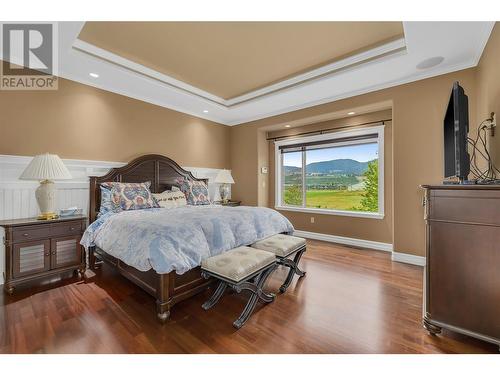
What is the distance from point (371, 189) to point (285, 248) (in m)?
2.63

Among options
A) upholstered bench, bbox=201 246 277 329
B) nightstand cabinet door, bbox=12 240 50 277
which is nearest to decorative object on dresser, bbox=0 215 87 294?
nightstand cabinet door, bbox=12 240 50 277

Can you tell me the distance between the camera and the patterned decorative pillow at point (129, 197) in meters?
3.11

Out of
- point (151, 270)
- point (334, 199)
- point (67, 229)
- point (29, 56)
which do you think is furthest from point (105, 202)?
point (334, 199)

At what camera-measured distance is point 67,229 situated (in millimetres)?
2768

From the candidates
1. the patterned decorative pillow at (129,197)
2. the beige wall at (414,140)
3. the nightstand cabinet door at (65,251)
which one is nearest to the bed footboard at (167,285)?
the nightstand cabinet door at (65,251)

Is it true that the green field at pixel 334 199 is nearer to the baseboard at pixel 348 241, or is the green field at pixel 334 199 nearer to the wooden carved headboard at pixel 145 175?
the baseboard at pixel 348 241

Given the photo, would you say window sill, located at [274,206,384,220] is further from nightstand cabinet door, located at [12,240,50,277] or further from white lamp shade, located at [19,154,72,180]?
nightstand cabinet door, located at [12,240,50,277]

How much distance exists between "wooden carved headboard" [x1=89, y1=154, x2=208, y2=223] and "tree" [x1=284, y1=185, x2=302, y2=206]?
2212mm

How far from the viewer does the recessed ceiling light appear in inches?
109

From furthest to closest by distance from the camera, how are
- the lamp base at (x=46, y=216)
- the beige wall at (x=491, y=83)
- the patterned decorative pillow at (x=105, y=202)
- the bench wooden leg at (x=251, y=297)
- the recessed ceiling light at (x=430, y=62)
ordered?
the patterned decorative pillow at (x=105, y=202) < the recessed ceiling light at (x=430, y=62) < the lamp base at (x=46, y=216) < the beige wall at (x=491, y=83) < the bench wooden leg at (x=251, y=297)

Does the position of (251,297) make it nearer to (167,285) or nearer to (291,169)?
(167,285)

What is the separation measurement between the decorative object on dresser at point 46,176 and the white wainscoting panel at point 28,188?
0.29 m

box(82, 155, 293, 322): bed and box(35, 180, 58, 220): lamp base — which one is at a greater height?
box(35, 180, 58, 220): lamp base
